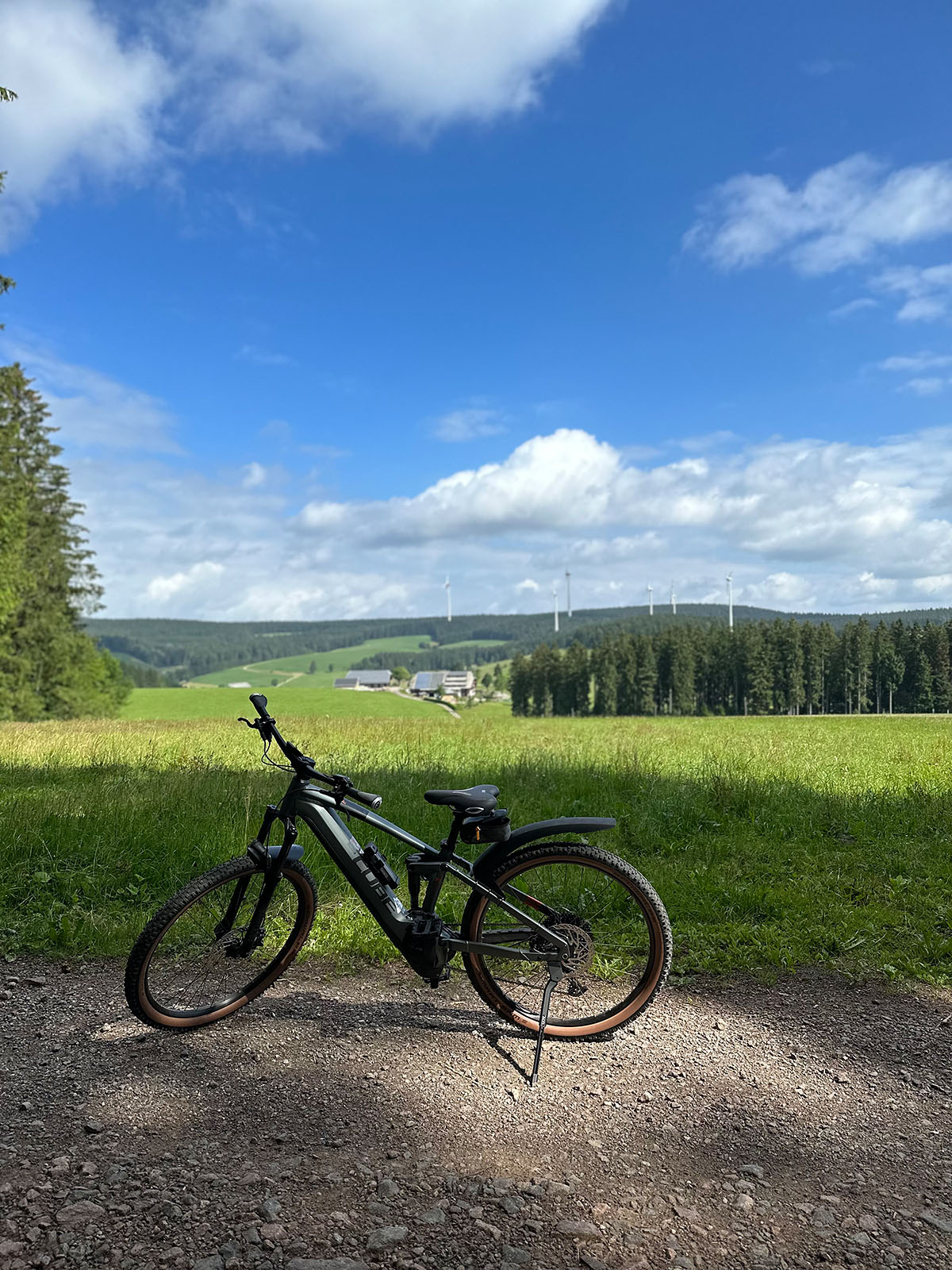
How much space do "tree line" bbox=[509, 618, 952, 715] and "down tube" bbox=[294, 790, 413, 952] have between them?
93188mm

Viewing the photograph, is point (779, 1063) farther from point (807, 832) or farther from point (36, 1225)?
point (807, 832)

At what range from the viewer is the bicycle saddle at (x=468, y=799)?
384 centimetres

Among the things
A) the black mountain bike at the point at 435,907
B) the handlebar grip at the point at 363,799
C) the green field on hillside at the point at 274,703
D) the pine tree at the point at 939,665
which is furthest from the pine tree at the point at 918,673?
the handlebar grip at the point at 363,799

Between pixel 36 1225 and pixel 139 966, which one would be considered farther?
pixel 139 966

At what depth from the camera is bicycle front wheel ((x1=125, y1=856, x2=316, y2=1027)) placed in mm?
3891

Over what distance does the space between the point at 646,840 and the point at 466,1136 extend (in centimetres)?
491

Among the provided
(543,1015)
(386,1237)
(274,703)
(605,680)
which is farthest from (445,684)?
(386,1237)

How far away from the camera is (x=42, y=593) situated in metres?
38.6

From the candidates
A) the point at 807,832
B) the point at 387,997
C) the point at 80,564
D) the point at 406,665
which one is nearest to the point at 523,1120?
the point at 387,997

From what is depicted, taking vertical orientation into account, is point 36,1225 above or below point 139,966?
below

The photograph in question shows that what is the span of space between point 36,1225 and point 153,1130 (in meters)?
0.58

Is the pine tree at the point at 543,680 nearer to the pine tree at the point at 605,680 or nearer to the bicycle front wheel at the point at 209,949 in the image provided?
the pine tree at the point at 605,680

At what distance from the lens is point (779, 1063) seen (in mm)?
3787

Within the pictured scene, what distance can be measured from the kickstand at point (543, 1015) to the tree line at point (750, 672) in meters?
92.7
